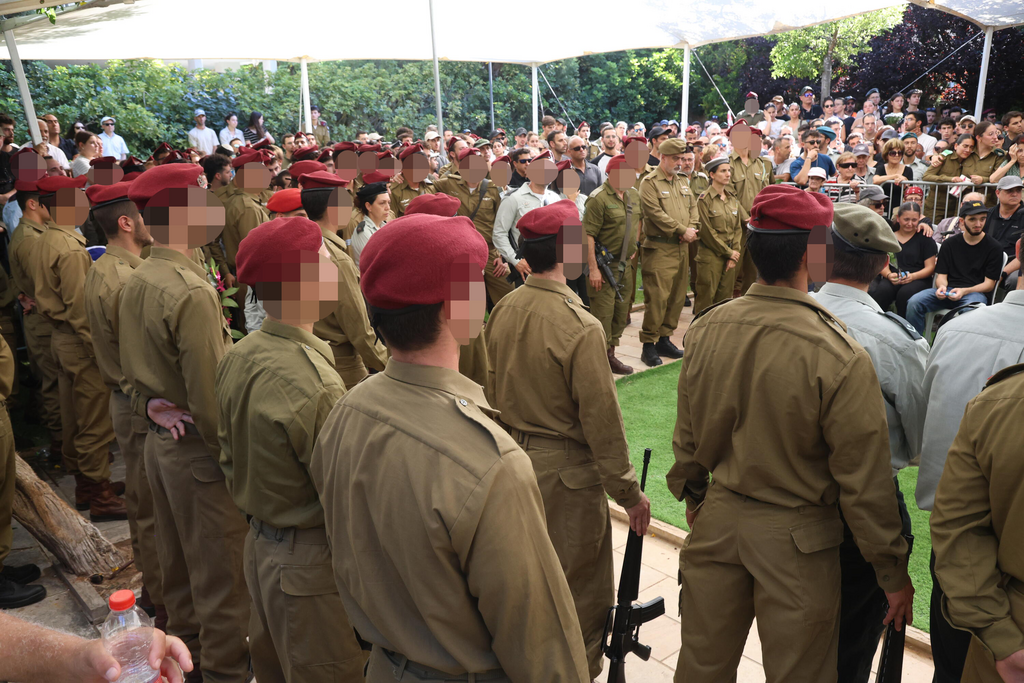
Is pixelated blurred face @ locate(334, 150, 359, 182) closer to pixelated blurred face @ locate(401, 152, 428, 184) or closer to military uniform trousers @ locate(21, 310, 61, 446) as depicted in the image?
pixelated blurred face @ locate(401, 152, 428, 184)

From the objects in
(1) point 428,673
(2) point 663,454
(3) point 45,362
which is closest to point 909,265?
(2) point 663,454

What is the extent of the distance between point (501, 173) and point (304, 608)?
20.6ft

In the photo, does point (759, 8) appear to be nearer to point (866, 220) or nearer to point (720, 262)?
point (720, 262)

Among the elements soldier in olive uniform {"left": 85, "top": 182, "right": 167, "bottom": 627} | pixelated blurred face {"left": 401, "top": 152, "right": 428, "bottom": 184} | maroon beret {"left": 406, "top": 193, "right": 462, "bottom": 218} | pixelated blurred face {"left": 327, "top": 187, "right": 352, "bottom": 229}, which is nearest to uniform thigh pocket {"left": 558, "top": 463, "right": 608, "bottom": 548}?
maroon beret {"left": 406, "top": 193, "right": 462, "bottom": 218}

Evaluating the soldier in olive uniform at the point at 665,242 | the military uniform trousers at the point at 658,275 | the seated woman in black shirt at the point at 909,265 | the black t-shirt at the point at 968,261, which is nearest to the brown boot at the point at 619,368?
the soldier in olive uniform at the point at 665,242

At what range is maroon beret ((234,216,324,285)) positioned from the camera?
2.29m

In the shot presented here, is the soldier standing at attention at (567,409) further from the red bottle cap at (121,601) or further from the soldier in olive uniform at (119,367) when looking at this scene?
the soldier in olive uniform at (119,367)

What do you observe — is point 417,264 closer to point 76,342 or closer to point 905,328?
point 905,328

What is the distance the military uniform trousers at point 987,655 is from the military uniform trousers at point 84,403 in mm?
4820

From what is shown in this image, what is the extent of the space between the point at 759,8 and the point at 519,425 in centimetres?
979

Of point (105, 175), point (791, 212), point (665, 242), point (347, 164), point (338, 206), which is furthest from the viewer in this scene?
point (665, 242)

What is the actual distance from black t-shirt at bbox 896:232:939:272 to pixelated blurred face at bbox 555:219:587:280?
5.29 m

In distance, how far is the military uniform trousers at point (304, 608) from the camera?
2.20 m

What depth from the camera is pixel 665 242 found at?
296 inches
